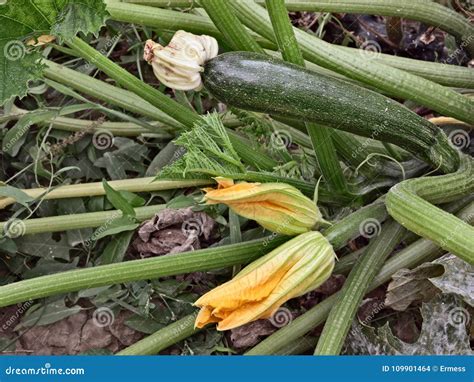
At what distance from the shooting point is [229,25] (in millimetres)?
1906

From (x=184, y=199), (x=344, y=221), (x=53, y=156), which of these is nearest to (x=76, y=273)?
(x=184, y=199)

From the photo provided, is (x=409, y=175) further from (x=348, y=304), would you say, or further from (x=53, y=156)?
(x=53, y=156)

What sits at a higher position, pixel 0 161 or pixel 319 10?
Result: pixel 319 10

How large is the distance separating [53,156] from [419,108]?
4.01ft

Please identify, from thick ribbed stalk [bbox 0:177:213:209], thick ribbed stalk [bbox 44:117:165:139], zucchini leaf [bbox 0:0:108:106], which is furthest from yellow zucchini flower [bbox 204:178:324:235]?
thick ribbed stalk [bbox 44:117:165:139]

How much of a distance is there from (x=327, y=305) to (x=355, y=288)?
15cm

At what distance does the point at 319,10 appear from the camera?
2314mm

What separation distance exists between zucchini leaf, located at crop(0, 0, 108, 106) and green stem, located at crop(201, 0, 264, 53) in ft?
0.83

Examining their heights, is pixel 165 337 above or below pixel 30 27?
below

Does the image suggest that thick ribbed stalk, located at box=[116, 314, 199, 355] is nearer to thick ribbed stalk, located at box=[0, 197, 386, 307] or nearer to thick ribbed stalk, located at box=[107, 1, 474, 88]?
thick ribbed stalk, located at box=[0, 197, 386, 307]

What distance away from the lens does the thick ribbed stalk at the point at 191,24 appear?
2.08 meters

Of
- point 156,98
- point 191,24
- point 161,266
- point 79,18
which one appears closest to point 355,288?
point 161,266

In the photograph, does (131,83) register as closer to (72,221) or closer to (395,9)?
(72,221)

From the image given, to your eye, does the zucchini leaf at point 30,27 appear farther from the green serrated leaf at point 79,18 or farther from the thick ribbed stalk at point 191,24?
the thick ribbed stalk at point 191,24
